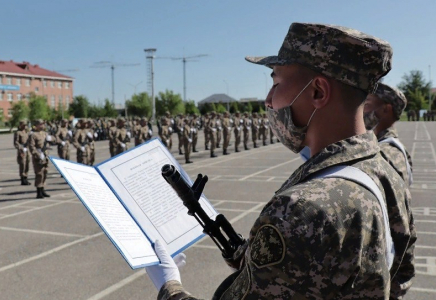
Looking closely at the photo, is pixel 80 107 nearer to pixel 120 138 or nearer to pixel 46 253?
pixel 120 138

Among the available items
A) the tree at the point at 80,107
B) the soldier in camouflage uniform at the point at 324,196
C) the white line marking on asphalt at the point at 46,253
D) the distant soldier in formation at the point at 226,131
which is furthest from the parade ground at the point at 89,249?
the tree at the point at 80,107

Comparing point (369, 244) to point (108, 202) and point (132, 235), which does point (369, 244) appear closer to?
point (132, 235)

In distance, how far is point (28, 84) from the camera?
8681 cm

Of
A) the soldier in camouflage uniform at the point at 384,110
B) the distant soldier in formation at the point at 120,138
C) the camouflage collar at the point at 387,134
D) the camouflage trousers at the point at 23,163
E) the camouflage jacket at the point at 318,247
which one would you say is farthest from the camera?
the distant soldier in formation at the point at 120,138

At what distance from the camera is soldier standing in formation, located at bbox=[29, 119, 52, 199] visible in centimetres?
1106

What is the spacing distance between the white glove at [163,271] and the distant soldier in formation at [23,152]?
42.3 ft

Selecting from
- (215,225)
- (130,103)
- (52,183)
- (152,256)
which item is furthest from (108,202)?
(130,103)

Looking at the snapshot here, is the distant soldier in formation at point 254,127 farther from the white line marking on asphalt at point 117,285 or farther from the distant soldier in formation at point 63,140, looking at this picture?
the white line marking on asphalt at point 117,285

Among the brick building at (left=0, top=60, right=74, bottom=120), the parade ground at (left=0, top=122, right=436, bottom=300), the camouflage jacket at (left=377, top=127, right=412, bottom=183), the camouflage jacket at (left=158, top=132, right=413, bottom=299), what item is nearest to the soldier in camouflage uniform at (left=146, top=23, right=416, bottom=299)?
the camouflage jacket at (left=158, top=132, right=413, bottom=299)

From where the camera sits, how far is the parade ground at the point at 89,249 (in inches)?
196

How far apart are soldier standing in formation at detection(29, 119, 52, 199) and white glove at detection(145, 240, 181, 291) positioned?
9.84 metres

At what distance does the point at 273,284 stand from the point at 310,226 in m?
0.19

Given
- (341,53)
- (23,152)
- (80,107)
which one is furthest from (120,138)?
(80,107)

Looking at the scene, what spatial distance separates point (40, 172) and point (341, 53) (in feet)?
35.0
